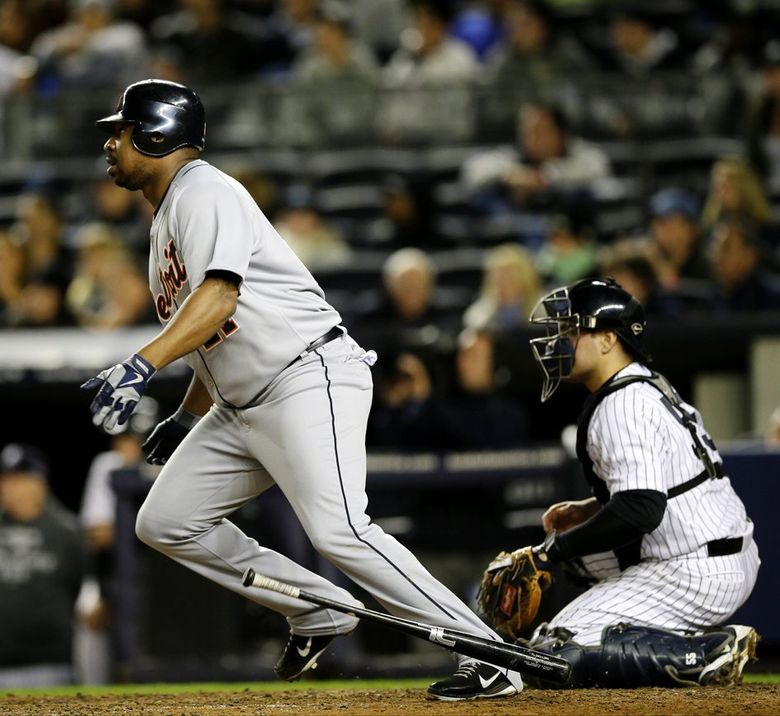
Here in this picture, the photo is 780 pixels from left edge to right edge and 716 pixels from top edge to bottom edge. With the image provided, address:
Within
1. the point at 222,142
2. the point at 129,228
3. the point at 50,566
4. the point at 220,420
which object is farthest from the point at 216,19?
the point at 220,420

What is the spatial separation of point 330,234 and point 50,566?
2.80 m

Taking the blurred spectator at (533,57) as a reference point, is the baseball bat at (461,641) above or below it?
Answer: below

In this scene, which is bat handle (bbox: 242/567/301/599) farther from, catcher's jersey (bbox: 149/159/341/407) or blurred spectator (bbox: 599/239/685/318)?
blurred spectator (bbox: 599/239/685/318)

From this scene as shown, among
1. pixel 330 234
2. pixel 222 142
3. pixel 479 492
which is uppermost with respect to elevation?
pixel 222 142

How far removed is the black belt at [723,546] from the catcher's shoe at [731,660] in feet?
0.73

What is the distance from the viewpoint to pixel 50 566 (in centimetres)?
765

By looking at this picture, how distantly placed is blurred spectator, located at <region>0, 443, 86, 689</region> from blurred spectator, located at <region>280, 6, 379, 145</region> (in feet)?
11.7

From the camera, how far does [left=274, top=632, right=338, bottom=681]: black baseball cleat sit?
4.46 meters

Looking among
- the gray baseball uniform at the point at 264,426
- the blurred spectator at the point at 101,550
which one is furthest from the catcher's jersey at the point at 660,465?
the blurred spectator at the point at 101,550

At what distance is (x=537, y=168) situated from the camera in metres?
9.36

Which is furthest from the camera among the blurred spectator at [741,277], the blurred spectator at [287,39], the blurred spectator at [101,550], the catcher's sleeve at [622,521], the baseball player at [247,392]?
the blurred spectator at [287,39]

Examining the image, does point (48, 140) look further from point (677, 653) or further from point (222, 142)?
point (677, 653)

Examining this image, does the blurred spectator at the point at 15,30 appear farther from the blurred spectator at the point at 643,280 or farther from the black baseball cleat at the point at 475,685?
the black baseball cleat at the point at 475,685

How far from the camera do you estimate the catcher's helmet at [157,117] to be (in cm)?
419
